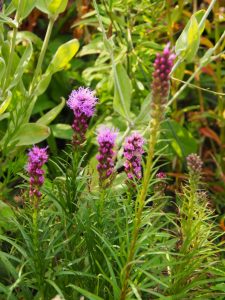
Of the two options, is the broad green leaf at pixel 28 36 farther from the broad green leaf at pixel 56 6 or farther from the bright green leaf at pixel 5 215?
the bright green leaf at pixel 5 215

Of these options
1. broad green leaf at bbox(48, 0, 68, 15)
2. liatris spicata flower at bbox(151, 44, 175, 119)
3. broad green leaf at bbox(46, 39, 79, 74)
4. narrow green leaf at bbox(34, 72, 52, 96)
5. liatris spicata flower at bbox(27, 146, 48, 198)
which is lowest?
narrow green leaf at bbox(34, 72, 52, 96)

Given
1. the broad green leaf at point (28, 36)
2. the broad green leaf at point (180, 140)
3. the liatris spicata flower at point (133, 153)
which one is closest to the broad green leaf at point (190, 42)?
the liatris spicata flower at point (133, 153)

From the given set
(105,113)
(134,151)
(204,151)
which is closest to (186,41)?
(134,151)

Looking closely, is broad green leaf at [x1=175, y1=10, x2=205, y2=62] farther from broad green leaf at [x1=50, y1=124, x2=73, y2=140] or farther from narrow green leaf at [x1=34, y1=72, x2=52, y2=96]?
broad green leaf at [x1=50, y1=124, x2=73, y2=140]

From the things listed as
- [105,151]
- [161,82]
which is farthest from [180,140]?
[161,82]

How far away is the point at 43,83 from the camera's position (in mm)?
2016

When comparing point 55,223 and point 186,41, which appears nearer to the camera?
point 55,223

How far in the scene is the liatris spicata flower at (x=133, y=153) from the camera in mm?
1412

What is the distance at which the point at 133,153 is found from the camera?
143 centimetres

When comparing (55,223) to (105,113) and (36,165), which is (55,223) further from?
(105,113)

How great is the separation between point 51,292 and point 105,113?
1.30m

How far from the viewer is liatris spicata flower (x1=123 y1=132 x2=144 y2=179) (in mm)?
1412

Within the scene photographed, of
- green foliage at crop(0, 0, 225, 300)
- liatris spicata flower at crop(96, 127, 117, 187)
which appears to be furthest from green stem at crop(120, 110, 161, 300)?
liatris spicata flower at crop(96, 127, 117, 187)

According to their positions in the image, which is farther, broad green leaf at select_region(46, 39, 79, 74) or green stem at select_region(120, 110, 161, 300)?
broad green leaf at select_region(46, 39, 79, 74)
